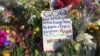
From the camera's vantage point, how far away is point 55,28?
317 cm

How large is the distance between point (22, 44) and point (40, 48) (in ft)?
0.62

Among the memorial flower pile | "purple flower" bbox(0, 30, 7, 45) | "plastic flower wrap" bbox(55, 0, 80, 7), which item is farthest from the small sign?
"purple flower" bbox(0, 30, 7, 45)

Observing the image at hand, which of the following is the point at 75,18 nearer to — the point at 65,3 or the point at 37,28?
the point at 65,3

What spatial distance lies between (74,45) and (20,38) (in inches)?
22.1

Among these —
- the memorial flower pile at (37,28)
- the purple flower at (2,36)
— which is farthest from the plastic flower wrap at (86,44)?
the purple flower at (2,36)

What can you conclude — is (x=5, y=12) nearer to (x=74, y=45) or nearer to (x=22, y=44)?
(x=22, y=44)

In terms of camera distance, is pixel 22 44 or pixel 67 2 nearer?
pixel 22 44

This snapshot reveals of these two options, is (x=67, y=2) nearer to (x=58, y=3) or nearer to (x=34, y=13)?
(x=58, y=3)

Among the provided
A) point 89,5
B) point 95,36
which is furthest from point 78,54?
point 89,5

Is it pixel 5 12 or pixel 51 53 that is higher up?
pixel 5 12

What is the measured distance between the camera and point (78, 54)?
121 inches

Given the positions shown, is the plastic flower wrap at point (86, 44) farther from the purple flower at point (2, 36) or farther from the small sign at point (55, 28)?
the purple flower at point (2, 36)

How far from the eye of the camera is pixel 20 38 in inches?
125

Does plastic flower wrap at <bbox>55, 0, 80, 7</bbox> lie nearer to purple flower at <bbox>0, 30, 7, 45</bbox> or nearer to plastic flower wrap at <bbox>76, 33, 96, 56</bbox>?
plastic flower wrap at <bbox>76, 33, 96, 56</bbox>
